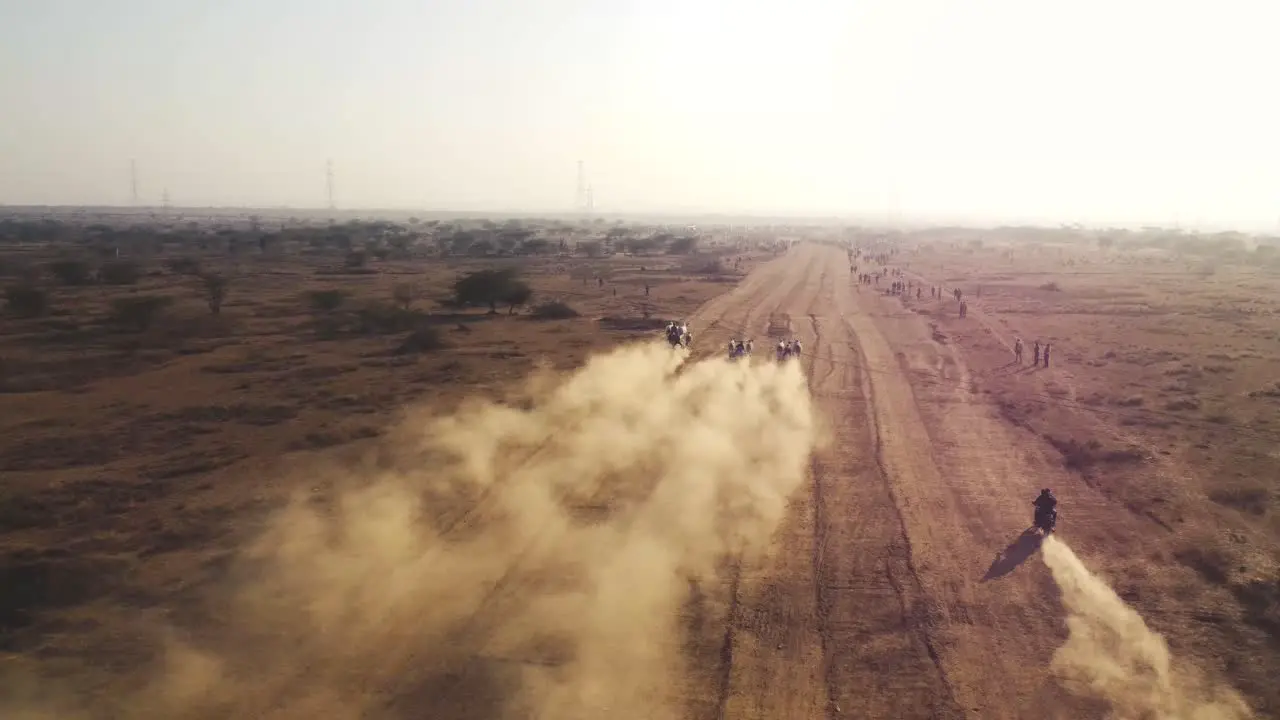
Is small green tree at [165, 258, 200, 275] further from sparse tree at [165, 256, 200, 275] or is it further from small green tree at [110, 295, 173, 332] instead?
small green tree at [110, 295, 173, 332]

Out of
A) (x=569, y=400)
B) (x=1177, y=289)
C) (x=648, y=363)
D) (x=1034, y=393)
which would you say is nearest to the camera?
(x=569, y=400)

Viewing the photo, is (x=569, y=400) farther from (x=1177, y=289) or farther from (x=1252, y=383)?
(x=1177, y=289)

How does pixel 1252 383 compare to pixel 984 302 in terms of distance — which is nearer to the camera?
pixel 1252 383

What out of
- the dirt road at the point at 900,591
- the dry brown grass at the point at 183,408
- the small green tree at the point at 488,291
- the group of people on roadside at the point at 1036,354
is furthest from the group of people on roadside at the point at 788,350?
the small green tree at the point at 488,291

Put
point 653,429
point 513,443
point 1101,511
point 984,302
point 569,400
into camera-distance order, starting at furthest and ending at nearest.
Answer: point 984,302 → point 569,400 → point 653,429 → point 513,443 → point 1101,511

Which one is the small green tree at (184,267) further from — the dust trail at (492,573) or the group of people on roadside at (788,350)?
the dust trail at (492,573)

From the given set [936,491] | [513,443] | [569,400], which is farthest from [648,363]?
[936,491]

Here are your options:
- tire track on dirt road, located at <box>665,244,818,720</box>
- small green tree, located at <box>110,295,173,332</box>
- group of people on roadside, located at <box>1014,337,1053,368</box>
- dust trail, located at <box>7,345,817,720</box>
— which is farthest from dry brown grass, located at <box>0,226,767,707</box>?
group of people on roadside, located at <box>1014,337,1053,368</box>
